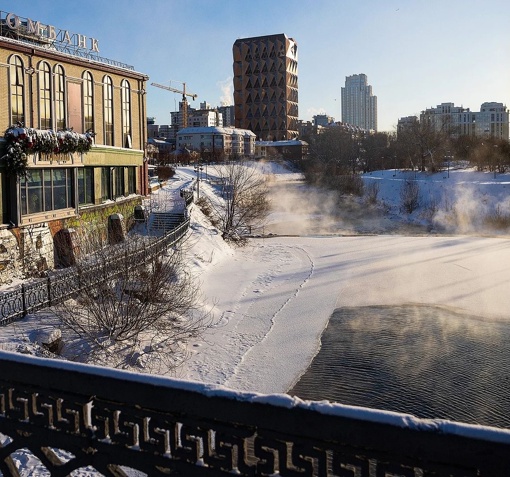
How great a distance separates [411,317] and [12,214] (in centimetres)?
1497

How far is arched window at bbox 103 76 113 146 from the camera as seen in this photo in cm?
2852

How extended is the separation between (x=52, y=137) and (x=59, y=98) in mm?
2645

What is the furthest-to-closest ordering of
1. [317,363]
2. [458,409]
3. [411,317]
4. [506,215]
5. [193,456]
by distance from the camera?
[506,215] → [411,317] → [317,363] → [458,409] → [193,456]

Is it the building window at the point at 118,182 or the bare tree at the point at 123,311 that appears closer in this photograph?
the bare tree at the point at 123,311

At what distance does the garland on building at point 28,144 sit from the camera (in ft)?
68.6

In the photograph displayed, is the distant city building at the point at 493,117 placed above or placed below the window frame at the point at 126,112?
above

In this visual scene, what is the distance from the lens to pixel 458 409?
504 inches

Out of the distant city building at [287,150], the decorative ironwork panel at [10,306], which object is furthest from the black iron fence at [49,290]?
the distant city building at [287,150]

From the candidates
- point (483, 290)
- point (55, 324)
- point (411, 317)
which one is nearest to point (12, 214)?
point (55, 324)

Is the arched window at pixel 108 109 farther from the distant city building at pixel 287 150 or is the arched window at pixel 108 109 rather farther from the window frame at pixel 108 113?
the distant city building at pixel 287 150

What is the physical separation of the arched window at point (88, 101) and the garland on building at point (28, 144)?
8.25ft

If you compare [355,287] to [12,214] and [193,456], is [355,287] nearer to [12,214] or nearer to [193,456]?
[12,214]

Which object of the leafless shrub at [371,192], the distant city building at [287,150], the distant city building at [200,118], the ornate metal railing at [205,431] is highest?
the distant city building at [200,118]

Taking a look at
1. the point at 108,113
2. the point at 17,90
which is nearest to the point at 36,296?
the point at 17,90
